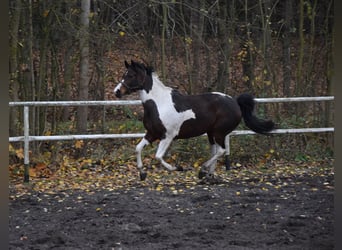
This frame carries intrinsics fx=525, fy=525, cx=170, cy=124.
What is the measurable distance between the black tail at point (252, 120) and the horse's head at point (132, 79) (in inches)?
57.9

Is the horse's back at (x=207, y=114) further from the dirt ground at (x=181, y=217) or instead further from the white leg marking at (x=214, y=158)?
the dirt ground at (x=181, y=217)

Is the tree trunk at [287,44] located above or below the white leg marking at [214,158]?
above

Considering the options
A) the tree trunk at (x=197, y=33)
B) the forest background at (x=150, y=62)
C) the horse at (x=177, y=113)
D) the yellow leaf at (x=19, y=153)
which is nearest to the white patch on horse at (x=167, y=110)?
the horse at (x=177, y=113)

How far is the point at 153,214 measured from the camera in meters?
5.44

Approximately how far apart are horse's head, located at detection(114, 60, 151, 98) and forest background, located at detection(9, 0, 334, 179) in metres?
2.07

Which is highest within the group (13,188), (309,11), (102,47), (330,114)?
(309,11)

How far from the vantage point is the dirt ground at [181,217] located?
4379 millimetres

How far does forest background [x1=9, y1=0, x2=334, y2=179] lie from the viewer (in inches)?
346

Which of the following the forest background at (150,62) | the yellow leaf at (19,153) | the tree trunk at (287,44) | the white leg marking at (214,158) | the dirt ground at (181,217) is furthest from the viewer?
the tree trunk at (287,44)

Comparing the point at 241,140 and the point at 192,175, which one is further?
the point at 241,140

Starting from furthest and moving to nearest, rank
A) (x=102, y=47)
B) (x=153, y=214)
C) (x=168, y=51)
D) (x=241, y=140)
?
1. (x=168, y=51)
2. (x=102, y=47)
3. (x=241, y=140)
4. (x=153, y=214)

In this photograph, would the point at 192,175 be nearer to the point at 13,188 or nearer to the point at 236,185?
the point at 236,185

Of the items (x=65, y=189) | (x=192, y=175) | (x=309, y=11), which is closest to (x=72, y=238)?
(x=65, y=189)

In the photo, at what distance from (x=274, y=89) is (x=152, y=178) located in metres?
3.87
